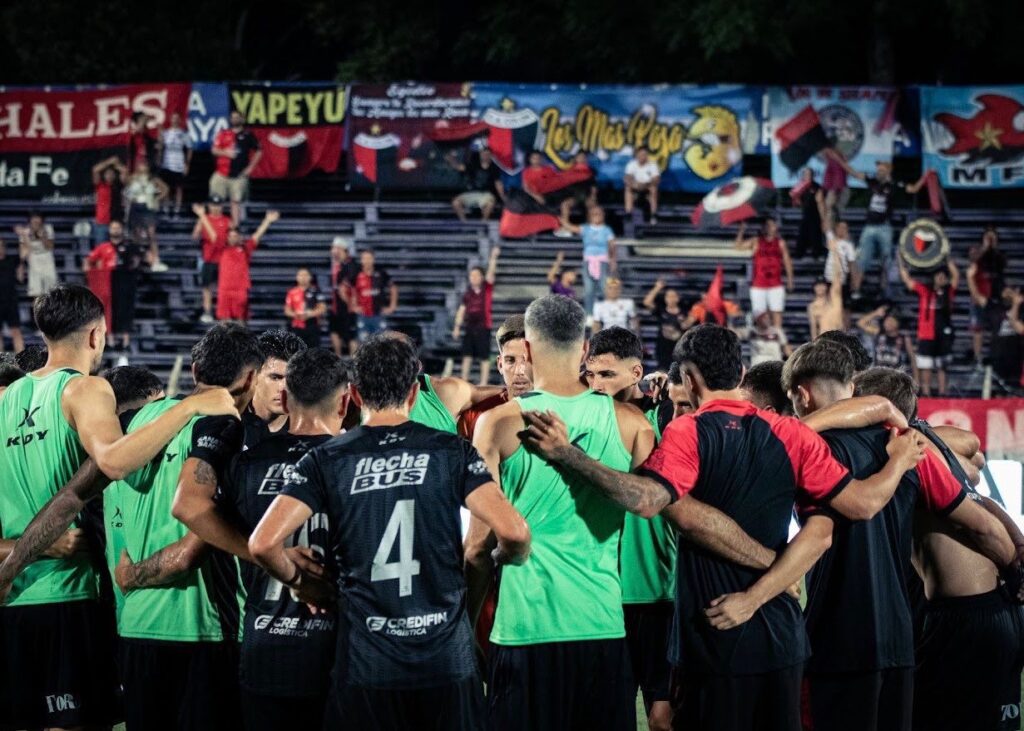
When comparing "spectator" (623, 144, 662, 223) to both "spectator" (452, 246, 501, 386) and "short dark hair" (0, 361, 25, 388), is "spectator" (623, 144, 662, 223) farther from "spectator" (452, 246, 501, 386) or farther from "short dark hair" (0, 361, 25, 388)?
"short dark hair" (0, 361, 25, 388)

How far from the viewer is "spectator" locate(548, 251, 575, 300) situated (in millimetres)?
24016

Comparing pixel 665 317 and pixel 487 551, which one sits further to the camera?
pixel 665 317

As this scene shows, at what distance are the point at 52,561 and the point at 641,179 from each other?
63.5ft

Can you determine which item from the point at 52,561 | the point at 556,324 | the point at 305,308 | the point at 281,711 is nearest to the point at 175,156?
the point at 305,308

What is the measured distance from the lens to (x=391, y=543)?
15.6ft

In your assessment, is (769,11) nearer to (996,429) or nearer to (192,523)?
(996,429)

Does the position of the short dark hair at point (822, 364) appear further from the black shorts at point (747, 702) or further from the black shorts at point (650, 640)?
the black shorts at point (650, 640)

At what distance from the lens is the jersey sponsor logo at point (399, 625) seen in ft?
15.7

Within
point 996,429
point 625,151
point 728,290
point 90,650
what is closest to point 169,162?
point 625,151

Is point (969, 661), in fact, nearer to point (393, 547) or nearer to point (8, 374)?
point (393, 547)

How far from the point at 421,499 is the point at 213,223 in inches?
827

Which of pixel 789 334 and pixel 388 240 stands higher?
pixel 388 240

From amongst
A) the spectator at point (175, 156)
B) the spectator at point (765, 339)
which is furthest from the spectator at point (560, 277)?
the spectator at point (175, 156)

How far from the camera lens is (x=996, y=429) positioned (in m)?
19.2
